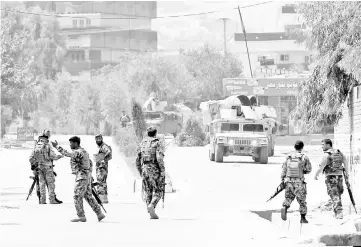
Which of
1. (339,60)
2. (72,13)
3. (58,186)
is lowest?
(58,186)

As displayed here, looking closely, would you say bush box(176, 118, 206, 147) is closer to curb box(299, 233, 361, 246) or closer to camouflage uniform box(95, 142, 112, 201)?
camouflage uniform box(95, 142, 112, 201)

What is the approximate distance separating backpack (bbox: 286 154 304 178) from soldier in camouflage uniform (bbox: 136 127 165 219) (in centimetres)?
218

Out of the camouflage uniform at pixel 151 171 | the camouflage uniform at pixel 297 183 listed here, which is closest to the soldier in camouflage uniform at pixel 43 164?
the camouflage uniform at pixel 151 171

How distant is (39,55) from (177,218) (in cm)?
12759

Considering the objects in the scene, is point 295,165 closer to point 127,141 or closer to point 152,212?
point 152,212

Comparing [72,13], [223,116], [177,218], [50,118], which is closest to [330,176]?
[177,218]

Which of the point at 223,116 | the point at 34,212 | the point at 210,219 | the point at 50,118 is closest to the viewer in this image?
the point at 210,219

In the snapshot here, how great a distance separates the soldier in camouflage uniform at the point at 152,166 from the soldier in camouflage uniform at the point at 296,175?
2119mm

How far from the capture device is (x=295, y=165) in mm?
18359

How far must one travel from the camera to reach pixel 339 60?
80.1 ft

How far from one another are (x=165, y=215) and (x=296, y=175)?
107 inches

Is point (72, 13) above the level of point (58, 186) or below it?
above

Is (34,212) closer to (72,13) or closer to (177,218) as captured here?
(177,218)

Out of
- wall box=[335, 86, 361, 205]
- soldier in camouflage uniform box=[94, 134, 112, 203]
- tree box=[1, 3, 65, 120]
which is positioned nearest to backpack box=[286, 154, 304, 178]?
soldier in camouflage uniform box=[94, 134, 112, 203]
